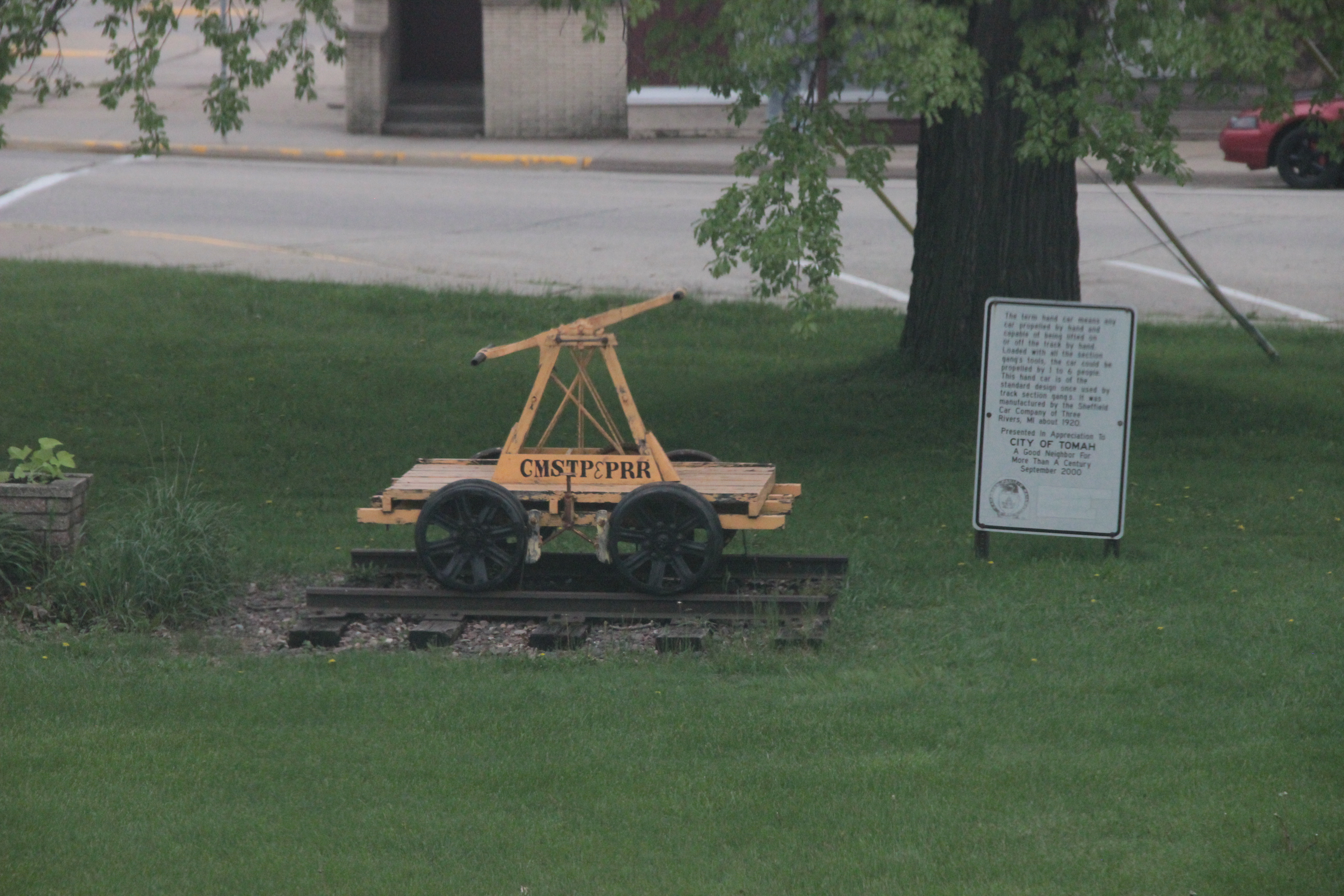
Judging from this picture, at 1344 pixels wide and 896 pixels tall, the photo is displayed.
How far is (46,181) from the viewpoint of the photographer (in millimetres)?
21453

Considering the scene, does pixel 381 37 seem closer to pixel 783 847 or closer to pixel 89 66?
pixel 89 66

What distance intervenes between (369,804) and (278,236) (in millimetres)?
13525

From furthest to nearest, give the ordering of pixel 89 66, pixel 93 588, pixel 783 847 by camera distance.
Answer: pixel 89 66 → pixel 93 588 → pixel 783 847

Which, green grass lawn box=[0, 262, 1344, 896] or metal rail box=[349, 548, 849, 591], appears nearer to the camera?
green grass lawn box=[0, 262, 1344, 896]

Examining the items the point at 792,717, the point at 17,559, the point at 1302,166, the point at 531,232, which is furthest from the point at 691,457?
the point at 1302,166

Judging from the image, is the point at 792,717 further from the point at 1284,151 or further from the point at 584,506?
the point at 1284,151

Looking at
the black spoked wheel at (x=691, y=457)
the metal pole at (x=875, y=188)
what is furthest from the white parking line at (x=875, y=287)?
the black spoked wheel at (x=691, y=457)

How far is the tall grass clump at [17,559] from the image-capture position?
7.61 m

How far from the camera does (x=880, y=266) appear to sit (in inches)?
665

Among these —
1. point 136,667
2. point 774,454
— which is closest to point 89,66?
point 774,454

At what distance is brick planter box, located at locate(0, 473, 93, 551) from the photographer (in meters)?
7.73

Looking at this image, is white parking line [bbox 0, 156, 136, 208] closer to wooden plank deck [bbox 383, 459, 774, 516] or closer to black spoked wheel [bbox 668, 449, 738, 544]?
wooden plank deck [bbox 383, 459, 774, 516]

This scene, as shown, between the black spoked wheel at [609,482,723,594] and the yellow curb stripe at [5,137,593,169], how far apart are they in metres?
17.7

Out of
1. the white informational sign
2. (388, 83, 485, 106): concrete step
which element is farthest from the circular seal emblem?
(388, 83, 485, 106): concrete step
